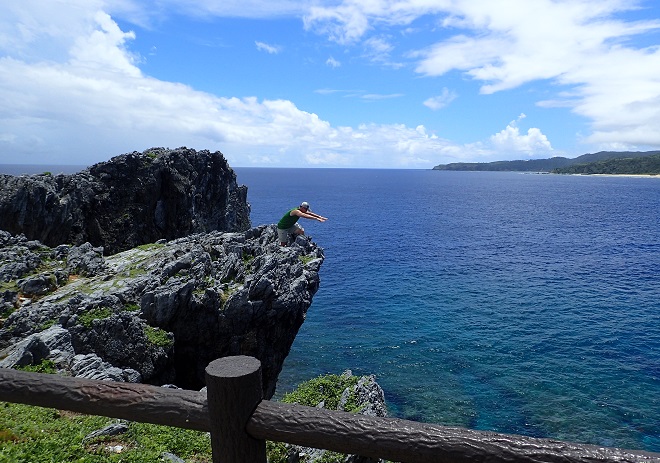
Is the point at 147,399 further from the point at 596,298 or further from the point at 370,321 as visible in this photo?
the point at 596,298

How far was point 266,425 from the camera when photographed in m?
3.60

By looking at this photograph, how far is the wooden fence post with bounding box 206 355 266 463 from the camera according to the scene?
11.5 ft

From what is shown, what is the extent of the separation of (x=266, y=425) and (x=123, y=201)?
197 ft

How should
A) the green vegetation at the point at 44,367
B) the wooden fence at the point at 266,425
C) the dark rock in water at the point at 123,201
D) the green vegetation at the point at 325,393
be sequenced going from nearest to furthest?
the wooden fence at the point at 266,425 < the green vegetation at the point at 44,367 < the green vegetation at the point at 325,393 < the dark rock in water at the point at 123,201

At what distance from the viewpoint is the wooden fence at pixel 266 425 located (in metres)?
3.15

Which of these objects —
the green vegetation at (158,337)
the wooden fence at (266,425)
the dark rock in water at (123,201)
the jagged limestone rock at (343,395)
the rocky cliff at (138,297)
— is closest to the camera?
the wooden fence at (266,425)

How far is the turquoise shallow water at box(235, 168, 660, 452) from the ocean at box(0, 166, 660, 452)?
0.15 m

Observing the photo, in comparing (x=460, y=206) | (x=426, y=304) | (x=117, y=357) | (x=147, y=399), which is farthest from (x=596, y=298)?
(x=460, y=206)

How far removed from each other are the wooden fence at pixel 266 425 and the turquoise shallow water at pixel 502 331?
3109 cm

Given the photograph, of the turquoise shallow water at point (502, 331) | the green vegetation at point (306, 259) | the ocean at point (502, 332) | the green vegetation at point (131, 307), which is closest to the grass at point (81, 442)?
the green vegetation at point (131, 307)

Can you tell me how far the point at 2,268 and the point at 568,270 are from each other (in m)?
69.9

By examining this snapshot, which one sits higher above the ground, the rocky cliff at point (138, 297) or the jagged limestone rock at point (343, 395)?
the rocky cliff at point (138, 297)

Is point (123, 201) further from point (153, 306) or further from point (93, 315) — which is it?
point (93, 315)

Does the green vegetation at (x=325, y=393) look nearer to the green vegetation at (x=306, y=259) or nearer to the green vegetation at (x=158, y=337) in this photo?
the green vegetation at (x=158, y=337)
